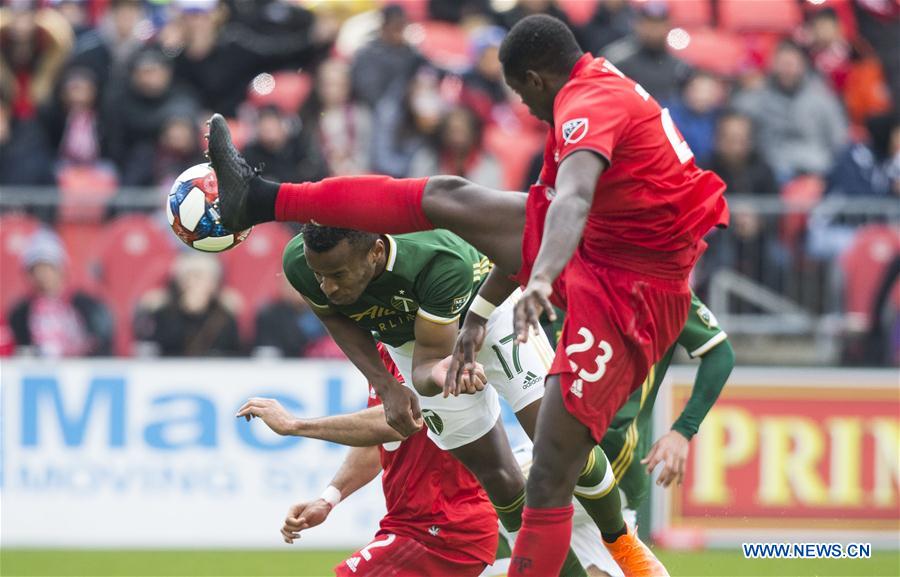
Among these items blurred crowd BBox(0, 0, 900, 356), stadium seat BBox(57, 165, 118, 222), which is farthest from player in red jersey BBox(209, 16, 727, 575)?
stadium seat BBox(57, 165, 118, 222)

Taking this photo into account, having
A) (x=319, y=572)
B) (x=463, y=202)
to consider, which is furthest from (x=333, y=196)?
(x=319, y=572)

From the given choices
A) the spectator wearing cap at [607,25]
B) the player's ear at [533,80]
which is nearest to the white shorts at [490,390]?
the player's ear at [533,80]

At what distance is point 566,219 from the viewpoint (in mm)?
5719

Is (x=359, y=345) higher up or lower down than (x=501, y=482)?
higher up

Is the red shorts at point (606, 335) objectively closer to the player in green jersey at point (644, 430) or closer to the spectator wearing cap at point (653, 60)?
the player in green jersey at point (644, 430)

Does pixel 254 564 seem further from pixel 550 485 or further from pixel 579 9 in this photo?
pixel 579 9

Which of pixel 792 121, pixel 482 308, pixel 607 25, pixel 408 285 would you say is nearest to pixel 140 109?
pixel 607 25

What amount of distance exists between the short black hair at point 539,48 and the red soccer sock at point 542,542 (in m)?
1.84

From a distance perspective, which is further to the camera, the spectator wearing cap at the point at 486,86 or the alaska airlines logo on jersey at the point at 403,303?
the spectator wearing cap at the point at 486,86

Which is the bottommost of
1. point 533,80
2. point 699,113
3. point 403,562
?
point 403,562

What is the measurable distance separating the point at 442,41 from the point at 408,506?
32.0 feet

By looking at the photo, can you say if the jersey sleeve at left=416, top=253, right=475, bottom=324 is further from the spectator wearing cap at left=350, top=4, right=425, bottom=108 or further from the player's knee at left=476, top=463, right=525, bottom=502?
the spectator wearing cap at left=350, top=4, right=425, bottom=108

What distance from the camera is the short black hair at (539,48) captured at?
6.25m

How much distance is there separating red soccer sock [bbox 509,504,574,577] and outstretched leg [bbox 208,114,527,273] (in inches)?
43.1
